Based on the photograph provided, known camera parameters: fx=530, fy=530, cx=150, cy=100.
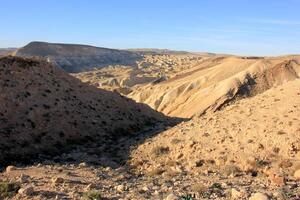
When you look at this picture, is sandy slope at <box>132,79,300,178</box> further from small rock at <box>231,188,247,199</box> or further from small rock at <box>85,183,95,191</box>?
small rock at <box>85,183,95,191</box>

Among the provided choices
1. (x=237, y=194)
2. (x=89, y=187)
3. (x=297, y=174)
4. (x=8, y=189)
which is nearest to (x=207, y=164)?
(x=297, y=174)

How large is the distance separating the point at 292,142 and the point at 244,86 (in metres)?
30.3

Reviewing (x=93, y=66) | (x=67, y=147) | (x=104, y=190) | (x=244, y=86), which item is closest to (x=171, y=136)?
(x=67, y=147)

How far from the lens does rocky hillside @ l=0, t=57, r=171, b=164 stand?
22266mm

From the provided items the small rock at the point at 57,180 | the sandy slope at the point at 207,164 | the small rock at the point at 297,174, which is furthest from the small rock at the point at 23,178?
the small rock at the point at 297,174

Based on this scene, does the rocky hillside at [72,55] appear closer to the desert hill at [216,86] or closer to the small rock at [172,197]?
the desert hill at [216,86]

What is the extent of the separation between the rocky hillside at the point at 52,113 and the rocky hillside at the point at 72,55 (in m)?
108

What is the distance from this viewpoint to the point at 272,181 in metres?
14.6

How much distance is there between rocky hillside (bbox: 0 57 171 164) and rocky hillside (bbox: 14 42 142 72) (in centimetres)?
10829

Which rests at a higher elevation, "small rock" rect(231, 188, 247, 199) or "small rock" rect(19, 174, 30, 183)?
"small rock" rect(231, 188, 247, 199)

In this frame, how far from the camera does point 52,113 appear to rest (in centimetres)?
2523

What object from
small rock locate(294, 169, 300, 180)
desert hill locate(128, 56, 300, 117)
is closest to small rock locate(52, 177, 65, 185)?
small rock locate(294, 169, 300, 180)

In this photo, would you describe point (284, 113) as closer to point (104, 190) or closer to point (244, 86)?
point (104, 190)

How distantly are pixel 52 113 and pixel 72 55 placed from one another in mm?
146926
